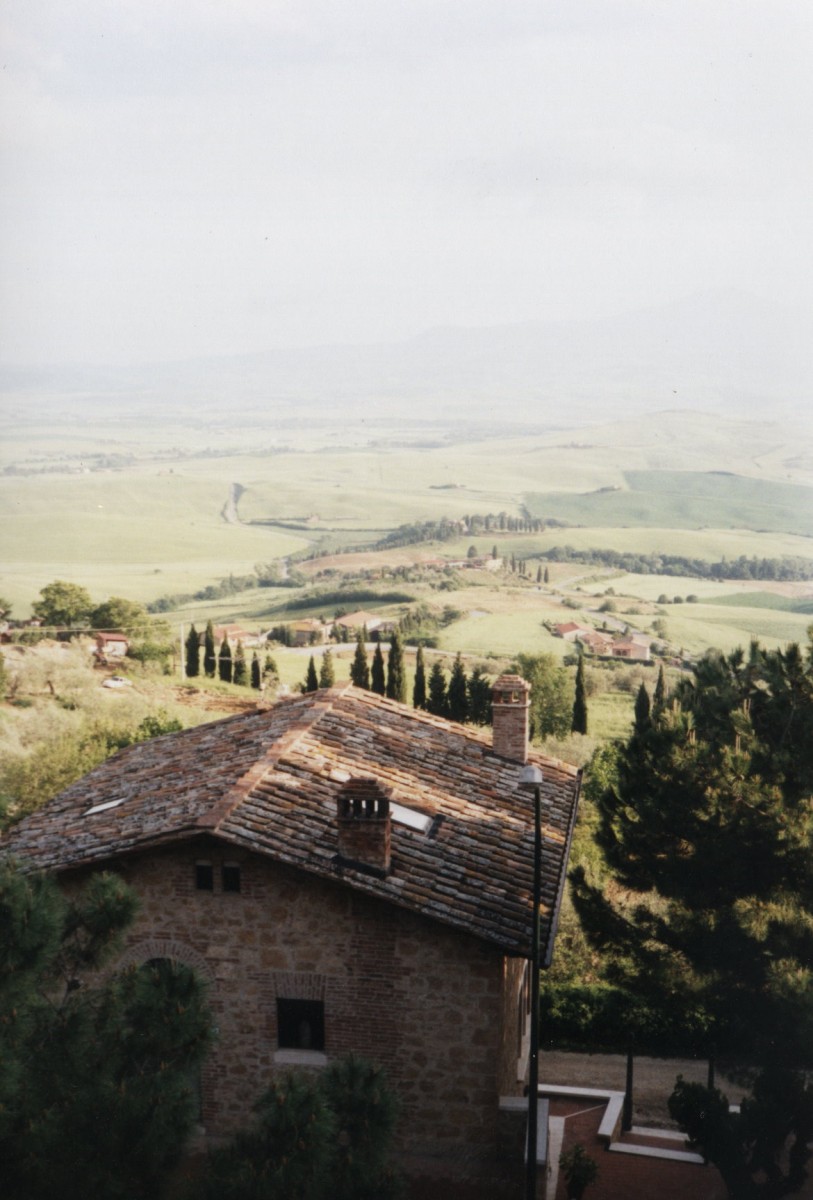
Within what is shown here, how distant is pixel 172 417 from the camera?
85438 mm

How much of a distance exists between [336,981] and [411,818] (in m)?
1.75

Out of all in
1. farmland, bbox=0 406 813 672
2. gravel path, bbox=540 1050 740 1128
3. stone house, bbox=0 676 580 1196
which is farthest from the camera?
farmland, bbox=0 406 813 672

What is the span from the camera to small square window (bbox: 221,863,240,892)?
8.73m

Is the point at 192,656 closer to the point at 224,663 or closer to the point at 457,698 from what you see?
the point at 224,663

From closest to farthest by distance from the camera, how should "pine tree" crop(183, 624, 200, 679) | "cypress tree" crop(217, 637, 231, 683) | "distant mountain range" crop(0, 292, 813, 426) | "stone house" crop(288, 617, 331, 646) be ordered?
"cypress tree" crop(217, 637, 231, 683), "pine tree" crop(183, 624, 200, 679), "stone house" crop(288, 617, 331, 646), "distant mountain range" crop(0, 292, 813, 426)

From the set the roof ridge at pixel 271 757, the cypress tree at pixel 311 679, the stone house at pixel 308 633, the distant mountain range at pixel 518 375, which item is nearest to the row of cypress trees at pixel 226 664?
the cypress tree at pixel 311 679

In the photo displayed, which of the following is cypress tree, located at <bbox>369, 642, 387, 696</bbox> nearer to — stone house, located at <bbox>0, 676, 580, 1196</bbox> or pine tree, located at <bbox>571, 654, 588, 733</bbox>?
pine tree, located at <bbox>571, 654, 588, 733</bbox>

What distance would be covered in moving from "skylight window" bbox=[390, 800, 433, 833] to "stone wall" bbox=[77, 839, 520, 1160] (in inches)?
49.7

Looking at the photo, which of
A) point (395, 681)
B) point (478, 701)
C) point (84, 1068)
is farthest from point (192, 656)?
point (84, 1068)

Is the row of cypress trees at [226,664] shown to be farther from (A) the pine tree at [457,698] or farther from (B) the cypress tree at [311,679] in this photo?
(A) the pine tree at [457,698]

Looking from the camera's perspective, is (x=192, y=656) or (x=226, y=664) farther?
(x=192, y=656)

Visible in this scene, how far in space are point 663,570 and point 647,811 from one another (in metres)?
57.4

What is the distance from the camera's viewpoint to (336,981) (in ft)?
28.0

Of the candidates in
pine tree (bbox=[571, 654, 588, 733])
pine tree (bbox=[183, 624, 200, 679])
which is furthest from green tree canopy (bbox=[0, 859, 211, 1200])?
pine tree (bbox=[183, 624, 200, 679])
